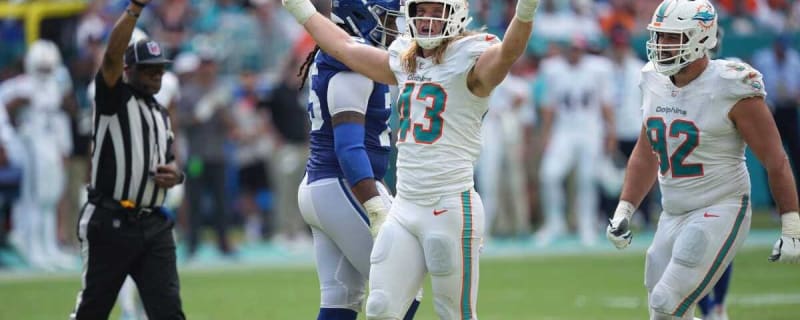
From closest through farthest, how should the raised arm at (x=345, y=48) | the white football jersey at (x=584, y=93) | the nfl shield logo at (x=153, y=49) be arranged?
1. the raised arm at (x=345, y=48)
2. the nfl shield logo at (x=153, y=49)
3. the white football jersey at (x=584, y=93)

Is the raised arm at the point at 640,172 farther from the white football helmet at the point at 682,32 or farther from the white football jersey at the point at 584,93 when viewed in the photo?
the white football jersey at the point at 584,93

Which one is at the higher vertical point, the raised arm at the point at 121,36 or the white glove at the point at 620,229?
the raised arm at the point at 121,36

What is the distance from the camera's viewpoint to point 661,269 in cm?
618

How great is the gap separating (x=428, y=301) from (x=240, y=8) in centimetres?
780

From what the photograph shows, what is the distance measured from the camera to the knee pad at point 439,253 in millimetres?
5488

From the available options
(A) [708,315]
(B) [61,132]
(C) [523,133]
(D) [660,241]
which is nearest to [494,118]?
(C) [523,133]

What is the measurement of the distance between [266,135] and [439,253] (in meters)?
10.3

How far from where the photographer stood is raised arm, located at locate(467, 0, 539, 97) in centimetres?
526

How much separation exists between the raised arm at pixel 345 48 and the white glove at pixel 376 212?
547 mm

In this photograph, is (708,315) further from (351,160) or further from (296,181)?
(296,181)

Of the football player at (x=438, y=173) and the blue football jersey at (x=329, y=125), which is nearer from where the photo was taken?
the football player at (x=438, y=173)

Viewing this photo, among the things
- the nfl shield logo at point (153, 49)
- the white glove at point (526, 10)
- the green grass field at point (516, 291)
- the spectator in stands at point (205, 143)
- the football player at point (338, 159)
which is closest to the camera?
the white glove at point (526, 10)

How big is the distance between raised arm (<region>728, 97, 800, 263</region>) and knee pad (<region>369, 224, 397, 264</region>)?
67.1 inches

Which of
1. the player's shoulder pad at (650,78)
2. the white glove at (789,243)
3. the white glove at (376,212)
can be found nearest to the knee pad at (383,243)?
the white glove at (376,212)
